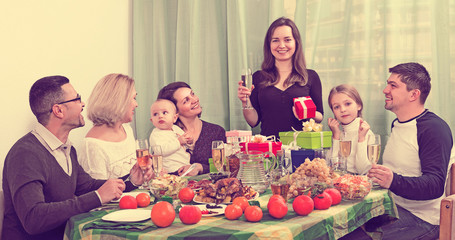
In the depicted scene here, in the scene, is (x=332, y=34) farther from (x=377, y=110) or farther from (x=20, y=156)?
(x=20, y=156)

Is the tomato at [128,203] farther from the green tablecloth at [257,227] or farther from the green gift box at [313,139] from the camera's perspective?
the green gift box at [313,139]

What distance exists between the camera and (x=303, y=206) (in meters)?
1.47

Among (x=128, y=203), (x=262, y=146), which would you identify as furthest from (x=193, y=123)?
(x=128, y=203)

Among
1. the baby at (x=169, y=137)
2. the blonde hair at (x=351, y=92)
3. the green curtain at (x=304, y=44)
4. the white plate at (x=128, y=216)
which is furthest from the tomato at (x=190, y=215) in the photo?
the green curtain at (x=304, y=44)

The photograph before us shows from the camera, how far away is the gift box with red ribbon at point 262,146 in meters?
2.12

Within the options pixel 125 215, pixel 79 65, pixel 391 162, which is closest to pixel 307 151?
pixel 391 162

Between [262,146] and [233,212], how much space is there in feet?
2.38

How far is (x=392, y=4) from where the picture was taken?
2.81m

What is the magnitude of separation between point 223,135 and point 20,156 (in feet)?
5.55

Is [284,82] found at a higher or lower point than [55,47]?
lower

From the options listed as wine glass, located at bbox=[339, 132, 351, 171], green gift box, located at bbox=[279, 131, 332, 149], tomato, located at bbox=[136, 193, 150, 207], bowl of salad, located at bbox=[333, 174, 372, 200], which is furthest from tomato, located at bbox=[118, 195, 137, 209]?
green gift box, located at bbox=[279, 131, 332, 149]

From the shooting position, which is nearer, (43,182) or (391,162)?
(43,182)

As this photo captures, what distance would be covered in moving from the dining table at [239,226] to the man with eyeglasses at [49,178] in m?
0.10

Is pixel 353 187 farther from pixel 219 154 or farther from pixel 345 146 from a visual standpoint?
pixel 219 154
